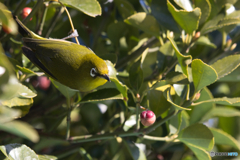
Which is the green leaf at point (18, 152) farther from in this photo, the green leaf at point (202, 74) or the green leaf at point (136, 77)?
the green leaf at point (202, 74)

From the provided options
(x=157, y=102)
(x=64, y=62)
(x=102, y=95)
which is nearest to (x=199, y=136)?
(x=157, y=102)

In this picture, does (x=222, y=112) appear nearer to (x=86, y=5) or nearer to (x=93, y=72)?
(x=93, y=72)

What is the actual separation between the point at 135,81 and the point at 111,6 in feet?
3.01

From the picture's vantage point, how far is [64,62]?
154 cm

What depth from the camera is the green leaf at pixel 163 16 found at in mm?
1625

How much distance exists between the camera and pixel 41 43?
1528 millimetres

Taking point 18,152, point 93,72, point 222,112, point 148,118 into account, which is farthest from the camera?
point 222,112

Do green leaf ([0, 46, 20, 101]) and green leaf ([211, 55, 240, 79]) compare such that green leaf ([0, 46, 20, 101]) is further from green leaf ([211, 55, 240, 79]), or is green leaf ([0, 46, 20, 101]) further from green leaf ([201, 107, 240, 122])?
green leaf ([201, 107, 240, 122])

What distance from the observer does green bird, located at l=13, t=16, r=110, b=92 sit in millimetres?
1484

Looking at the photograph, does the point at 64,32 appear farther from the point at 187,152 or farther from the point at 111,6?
the point at 187,152

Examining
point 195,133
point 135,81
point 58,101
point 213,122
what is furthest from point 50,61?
point 213,122

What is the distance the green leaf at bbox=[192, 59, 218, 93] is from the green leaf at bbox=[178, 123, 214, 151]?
0.91 ft

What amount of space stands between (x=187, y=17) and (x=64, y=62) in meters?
0.83

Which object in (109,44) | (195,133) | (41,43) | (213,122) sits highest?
(41,43)
